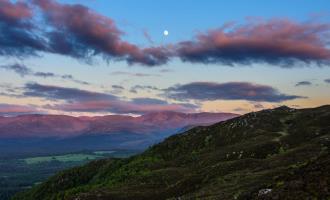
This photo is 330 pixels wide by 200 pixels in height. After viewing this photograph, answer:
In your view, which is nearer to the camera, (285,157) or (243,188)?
(243,188)

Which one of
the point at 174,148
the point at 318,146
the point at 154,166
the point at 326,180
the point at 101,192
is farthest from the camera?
the point at 174,148

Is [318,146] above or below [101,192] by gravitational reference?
above

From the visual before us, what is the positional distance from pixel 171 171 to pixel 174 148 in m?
60.4

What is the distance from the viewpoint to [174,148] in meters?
165

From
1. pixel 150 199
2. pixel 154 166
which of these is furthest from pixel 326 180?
pixel 154 166

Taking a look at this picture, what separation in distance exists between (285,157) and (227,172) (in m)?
11.1

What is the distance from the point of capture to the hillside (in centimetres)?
4184

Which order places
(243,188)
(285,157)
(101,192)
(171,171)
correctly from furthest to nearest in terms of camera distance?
(171,171)
(101,192)
(285,157)
(243,188)

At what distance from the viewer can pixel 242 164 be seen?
82.3m

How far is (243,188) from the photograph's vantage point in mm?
56406

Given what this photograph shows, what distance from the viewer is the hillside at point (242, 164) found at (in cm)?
4184

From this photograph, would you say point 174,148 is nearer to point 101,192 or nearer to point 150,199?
point 101,192

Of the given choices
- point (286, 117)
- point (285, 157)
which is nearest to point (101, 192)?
point (285, 157)

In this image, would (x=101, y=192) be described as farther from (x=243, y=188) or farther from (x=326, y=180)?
(x=326, y=180)
